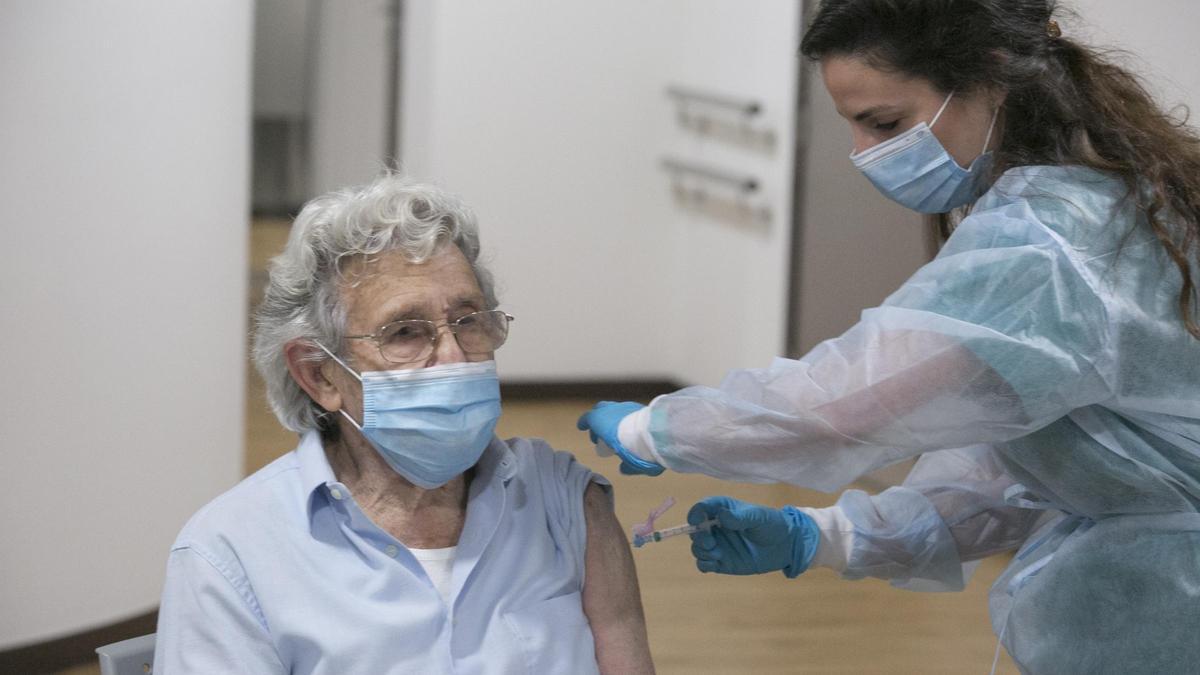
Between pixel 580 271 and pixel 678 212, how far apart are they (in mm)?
447

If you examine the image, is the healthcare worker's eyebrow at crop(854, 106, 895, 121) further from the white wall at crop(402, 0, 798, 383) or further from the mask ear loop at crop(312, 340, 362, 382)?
the white wall at crop(402, 0, 798, 383)

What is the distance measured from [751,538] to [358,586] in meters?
0.55

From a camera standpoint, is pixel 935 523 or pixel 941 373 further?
pixel 935 523

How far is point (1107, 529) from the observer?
1.77 metres

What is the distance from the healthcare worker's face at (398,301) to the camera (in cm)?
185

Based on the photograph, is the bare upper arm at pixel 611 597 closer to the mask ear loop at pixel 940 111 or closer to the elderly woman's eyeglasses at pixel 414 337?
the elderly woman's eyeglasses at pixel 414 337

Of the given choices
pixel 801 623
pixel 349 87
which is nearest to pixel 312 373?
pixel 801 623

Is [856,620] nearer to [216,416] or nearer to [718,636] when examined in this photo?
[718,636]

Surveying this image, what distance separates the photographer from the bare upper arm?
191 centimetres

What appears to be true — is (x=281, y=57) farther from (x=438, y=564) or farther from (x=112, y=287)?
(x=438, y=564)

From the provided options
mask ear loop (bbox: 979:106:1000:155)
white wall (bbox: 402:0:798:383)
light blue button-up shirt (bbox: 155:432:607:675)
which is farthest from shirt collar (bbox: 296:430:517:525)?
white wall (bbox: 402:0:798:383)

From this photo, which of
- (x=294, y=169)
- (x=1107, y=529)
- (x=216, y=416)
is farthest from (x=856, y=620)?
(x=294, y=169)

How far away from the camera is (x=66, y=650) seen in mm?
3305

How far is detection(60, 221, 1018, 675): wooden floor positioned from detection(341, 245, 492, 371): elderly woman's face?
5.93 feet
